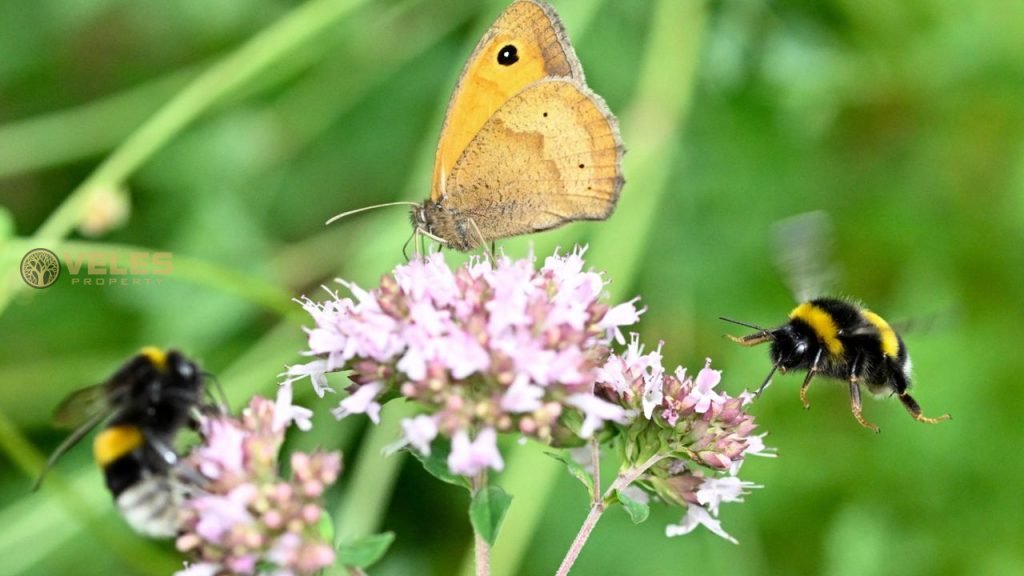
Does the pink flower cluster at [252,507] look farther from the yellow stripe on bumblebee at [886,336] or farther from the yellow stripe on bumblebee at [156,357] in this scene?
the yellow stripe on bumblebee at [886,336]

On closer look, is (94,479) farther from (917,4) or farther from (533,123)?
(917,4)

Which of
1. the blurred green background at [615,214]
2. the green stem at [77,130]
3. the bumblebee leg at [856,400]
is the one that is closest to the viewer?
the bumblebee leg at [856,400]

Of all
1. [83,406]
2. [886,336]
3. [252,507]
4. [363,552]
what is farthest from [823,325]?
[83,406]

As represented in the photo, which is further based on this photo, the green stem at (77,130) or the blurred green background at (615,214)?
the green stem at (77,130)

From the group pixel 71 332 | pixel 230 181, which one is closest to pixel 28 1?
pixel 230 181

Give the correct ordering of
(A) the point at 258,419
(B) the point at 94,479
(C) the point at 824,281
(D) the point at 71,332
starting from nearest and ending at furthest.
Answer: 1. (A) the point at 258,419
2. (C) the point at 824,281
3. (B) the point at 94,479
4. (D) the point at 71,332

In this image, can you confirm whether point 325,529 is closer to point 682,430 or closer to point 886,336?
point 682,430

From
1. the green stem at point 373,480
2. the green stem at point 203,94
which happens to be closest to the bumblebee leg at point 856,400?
the green stem at point 373,480
